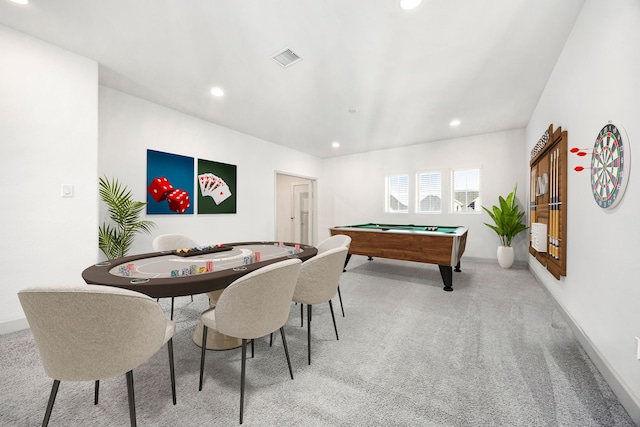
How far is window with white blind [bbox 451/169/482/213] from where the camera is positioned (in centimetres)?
559

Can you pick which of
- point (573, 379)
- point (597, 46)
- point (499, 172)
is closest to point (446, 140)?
point (499, 172)

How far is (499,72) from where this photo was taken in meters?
2.99

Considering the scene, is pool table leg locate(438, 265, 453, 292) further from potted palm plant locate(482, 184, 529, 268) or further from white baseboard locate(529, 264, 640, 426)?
potted palm plant locate(482, 184, 529, 268)

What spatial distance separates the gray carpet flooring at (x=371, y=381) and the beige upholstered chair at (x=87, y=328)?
1.70ft

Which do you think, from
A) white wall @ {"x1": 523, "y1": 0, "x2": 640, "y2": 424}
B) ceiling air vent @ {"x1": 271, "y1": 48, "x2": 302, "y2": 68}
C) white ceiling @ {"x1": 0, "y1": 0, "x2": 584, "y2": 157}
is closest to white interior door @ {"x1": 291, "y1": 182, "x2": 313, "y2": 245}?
white ceiling @ {"x1": 0, "y1": 0, "x2": 584, "y2": 157}

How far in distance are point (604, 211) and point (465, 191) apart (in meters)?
4.20

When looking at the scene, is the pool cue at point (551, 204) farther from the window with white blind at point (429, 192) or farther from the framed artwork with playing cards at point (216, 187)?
the framed artwork with playing cards at point (216, 187)

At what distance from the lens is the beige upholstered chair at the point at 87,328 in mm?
988

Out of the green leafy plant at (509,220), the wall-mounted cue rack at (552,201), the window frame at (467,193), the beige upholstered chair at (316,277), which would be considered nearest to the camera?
the beige upholstered chair at (316,277)

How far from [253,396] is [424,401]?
103cm

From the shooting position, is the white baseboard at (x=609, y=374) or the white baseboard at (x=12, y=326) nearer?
the white baseboard at (x=609, y=374)

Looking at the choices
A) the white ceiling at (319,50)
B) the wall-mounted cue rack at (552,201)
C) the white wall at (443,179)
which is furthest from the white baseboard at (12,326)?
the white wall at (443,179)

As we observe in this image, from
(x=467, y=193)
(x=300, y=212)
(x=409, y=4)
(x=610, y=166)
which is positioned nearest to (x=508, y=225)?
(x=467, y=193)

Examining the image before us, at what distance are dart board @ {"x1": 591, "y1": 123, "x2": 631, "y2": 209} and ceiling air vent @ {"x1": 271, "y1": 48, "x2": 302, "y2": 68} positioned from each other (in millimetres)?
2609
